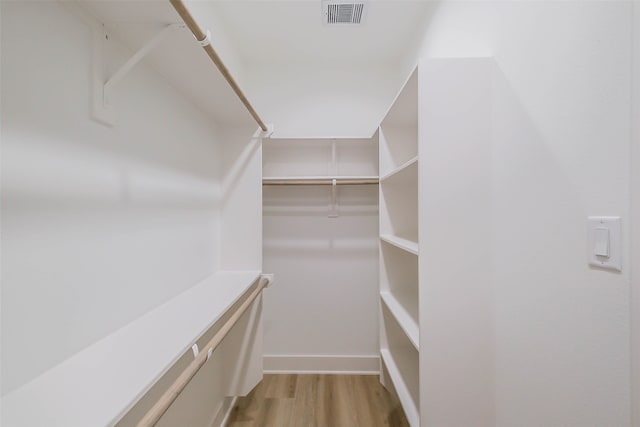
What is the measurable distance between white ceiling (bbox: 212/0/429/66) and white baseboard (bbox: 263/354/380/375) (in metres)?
2.39

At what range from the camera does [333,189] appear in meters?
2.01

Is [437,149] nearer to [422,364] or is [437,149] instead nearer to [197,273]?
[422,364]

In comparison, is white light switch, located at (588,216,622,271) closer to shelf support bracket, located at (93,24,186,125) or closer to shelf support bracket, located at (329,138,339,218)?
shelf support bracket, located at (93,24,186,125)

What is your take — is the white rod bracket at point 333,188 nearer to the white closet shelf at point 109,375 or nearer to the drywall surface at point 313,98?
the drywall surface at point 313,98

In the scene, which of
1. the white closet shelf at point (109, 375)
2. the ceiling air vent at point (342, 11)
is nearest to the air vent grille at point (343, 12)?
the ceiling air vent at point (342, 11)

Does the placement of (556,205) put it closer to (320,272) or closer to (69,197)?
(69,197)

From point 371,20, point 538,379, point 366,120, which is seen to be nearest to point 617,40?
point 538,379

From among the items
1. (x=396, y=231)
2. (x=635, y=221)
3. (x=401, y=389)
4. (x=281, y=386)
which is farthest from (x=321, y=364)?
(x=635, y=221)

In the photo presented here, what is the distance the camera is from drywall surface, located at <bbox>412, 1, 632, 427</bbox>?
1.98ft

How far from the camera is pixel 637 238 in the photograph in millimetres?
559

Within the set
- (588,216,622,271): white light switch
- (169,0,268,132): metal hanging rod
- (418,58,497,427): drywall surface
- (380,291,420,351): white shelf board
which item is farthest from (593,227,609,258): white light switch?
(169,0,268,132): metal hanging rod

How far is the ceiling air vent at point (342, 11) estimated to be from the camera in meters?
1.53

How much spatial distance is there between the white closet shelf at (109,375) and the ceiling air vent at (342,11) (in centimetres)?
174

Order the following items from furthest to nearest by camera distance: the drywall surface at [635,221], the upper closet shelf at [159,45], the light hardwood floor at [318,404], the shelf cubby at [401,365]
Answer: the light hardwood floor at [318,404], the shelf cubby at [401,365], the upper closet shelf at [159,45], the drywall surface at [635,221]
